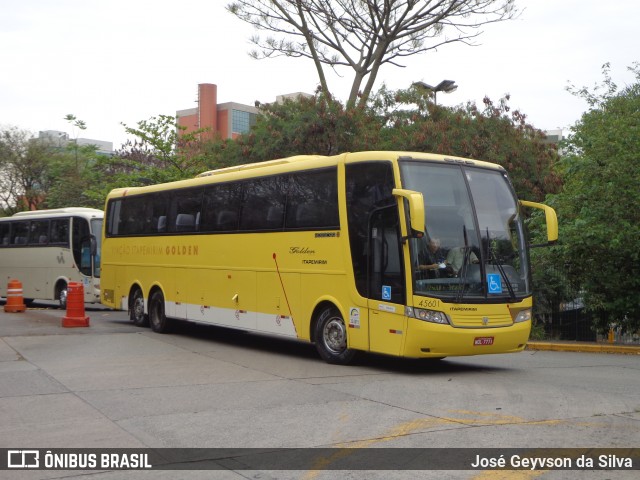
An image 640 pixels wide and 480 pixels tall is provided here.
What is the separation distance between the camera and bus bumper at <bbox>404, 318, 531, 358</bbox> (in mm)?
11508

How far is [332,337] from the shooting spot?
520 inches

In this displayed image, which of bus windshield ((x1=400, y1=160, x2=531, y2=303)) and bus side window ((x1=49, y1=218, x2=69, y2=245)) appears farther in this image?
bus side window ((x1=49, y1=218, x2=69, y2=245))

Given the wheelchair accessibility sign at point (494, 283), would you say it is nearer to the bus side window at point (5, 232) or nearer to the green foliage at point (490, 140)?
the green foliage at point (490, 140)

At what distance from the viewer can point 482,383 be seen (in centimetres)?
1120

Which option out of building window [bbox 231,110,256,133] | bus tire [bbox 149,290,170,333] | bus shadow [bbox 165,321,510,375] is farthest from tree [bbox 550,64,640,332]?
building window [bbox 231,110,256,133]

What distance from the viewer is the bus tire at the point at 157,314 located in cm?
1845

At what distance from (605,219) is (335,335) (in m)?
8.10

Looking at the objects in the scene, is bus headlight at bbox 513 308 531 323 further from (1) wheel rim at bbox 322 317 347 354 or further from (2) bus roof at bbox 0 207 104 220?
(2) bus roof at bbox 0 207 104 220

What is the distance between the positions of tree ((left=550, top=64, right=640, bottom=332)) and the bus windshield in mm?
5663

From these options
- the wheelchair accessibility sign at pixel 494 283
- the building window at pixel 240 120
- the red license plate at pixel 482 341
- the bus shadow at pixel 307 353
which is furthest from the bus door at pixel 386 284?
the building window at pixel 240 120

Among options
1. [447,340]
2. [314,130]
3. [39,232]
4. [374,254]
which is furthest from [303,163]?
[39,232]

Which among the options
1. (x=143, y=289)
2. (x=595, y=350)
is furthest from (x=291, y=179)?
(x=595, y=350)

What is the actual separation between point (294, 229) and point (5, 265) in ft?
67.9

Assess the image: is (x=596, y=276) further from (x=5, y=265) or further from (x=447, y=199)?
(x=5, y=265)
